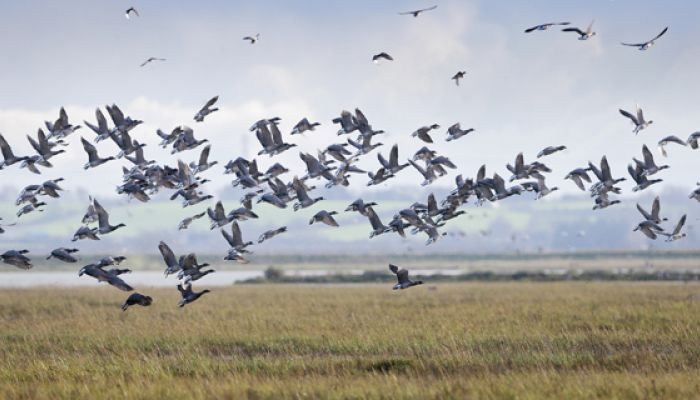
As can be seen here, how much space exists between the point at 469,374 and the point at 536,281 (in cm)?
6365

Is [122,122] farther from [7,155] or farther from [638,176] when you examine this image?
[638,176]

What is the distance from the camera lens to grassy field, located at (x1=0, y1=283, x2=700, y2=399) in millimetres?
22406

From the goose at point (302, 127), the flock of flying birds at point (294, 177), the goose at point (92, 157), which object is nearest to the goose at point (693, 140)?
the flock of flying birds at point (294, 177)

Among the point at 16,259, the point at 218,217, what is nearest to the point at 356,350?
the point at 218,217

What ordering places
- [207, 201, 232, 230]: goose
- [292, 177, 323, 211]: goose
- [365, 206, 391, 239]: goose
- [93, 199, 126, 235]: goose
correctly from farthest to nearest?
[292, 177, 323, 211]: goose, [365, 206, 391, 239]: goose, [207, 201, 232, 230]: goose, [93, 199, 126, 235]: goose

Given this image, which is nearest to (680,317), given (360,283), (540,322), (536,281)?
(540,322)

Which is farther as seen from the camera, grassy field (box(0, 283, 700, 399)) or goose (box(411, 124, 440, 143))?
goose (box(411, 124, 440, 143))

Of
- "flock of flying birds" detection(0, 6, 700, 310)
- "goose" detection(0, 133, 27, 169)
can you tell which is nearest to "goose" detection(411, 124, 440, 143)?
"flock of flying birds" detection(0, 6, 700, 310)

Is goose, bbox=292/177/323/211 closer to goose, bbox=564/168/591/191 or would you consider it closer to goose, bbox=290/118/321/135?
goose, bbox=290/118/321/135

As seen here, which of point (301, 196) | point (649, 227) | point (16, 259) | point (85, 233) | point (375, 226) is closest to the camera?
point (16, 259)

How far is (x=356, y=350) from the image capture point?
32156 mm

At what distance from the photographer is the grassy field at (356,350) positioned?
73.5 ft

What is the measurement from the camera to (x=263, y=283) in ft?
304

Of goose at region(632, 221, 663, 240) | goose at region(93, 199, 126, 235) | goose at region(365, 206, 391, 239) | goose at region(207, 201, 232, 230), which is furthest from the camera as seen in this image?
goose at region(632, 221, 663, 240)
